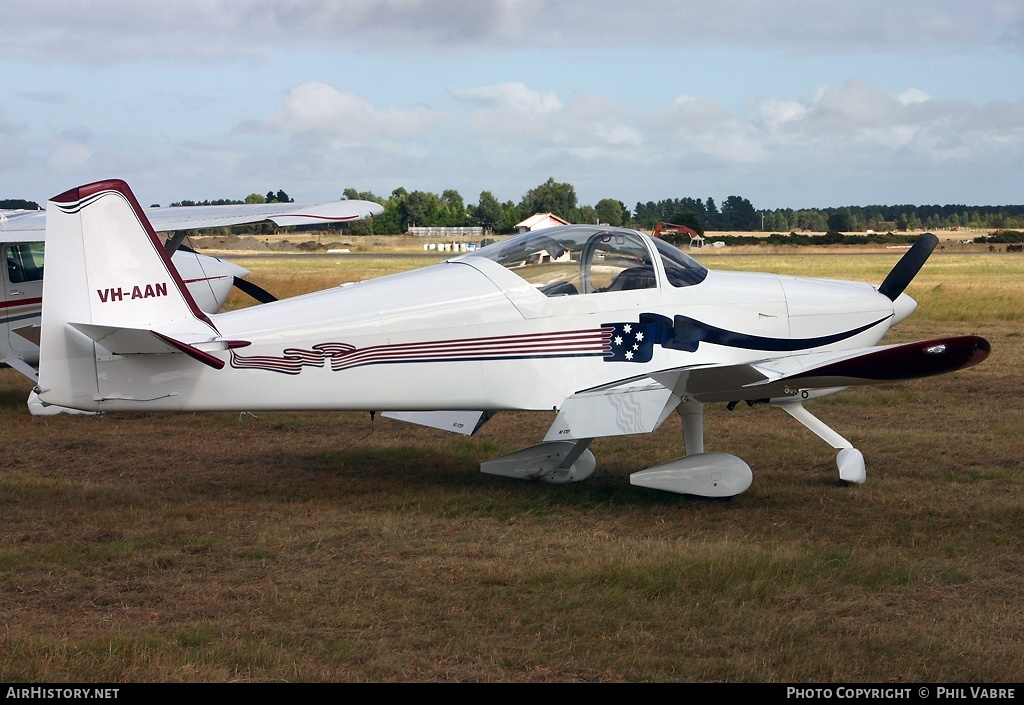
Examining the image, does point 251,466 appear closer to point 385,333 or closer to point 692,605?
point 385,333

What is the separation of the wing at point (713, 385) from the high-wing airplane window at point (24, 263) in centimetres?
802

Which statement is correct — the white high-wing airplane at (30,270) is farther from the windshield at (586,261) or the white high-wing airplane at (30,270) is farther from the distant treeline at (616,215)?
the distant treeline at (616,215)

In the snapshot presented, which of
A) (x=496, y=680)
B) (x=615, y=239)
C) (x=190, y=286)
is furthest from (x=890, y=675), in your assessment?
(x=190, y=286)

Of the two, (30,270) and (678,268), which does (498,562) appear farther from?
(30,270)

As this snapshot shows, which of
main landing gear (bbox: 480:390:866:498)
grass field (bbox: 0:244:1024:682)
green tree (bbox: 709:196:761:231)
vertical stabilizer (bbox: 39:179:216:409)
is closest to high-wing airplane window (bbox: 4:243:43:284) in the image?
grass field (bbox: 0:244:1024:682)

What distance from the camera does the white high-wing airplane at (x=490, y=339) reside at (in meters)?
6.63

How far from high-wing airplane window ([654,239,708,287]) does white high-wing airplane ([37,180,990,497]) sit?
0.01m

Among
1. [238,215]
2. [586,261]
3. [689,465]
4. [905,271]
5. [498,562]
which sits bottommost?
[498,562]

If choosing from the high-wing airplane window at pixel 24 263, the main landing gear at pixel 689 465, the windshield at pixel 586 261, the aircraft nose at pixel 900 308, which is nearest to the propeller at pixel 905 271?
the aircraft nose at pixel 900 308

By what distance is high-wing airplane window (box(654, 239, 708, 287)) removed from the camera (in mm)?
7398

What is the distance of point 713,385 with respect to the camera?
6844 millimetres

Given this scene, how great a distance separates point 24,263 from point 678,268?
27.6ft

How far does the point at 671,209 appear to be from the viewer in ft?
339

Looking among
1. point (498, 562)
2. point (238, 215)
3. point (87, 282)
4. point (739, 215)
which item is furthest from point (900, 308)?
point (739, 215)
